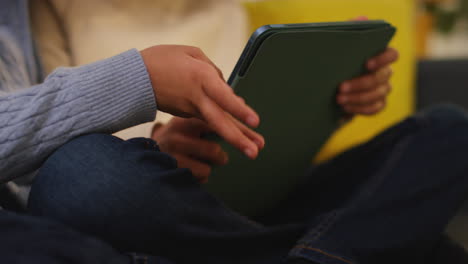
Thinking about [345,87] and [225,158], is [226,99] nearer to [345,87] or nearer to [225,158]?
[225,158]

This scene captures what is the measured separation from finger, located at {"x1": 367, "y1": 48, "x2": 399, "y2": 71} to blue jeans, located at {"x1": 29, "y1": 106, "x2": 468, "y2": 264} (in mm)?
140

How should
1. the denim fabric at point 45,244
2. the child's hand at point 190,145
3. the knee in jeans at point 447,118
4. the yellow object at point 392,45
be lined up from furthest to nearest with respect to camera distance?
the yellow object at point 392,45
the knee in jeans at point 447,118
the child's hand at point 190,145
the denim fabric at point 45,244

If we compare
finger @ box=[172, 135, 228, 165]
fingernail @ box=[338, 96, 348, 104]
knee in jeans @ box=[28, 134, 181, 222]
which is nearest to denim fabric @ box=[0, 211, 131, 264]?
knee in jeans @ box=[28, 134, 181, 222]

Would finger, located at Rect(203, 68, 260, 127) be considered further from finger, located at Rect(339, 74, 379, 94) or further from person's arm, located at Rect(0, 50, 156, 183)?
finger, located at Rect(339, 74, 379, 94)

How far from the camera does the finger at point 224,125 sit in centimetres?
33

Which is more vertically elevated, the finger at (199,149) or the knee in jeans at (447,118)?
the finger at (199,149)

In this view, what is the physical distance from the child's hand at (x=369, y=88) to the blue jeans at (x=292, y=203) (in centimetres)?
7

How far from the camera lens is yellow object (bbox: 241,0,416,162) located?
0.81 metres

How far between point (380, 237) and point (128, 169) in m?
0.34

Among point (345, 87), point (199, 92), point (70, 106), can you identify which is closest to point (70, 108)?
point (70, 106)

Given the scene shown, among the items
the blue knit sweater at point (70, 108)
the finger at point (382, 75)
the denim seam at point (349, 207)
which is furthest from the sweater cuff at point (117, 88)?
the finger at point (382, 75)

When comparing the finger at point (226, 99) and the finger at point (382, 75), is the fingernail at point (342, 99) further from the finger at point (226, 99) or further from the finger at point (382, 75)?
the finger at point (226, 99)

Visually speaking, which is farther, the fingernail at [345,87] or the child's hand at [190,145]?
the fingernail at [345,87]

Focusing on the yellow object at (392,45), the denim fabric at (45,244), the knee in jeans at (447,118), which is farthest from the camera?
the yellow object at (392,45)
